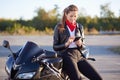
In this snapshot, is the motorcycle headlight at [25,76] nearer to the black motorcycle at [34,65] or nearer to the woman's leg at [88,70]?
the black motorcycle at [34,65]

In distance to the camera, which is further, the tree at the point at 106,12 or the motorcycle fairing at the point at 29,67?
the tree at the point at 106,12

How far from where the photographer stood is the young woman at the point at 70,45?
21.8ft

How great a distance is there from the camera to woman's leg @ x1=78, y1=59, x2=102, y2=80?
678 cm

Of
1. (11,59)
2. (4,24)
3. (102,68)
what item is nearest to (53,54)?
(11,59)

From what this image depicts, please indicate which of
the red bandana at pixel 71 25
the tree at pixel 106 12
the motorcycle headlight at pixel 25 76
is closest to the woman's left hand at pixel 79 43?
the red bandana at pixel 71 25

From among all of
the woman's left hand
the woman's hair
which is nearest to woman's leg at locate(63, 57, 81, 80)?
the woman's left hand

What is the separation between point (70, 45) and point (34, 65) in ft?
3.06

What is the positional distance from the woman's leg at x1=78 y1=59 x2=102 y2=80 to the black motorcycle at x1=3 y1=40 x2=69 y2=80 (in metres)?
0.53

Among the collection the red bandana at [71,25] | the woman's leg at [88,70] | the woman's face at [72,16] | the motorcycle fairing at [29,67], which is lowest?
the woman's leg at [88,70]

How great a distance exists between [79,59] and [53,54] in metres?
0.75

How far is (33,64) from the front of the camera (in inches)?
240

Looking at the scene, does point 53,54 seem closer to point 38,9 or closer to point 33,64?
point 33,64

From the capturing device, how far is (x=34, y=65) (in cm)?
607

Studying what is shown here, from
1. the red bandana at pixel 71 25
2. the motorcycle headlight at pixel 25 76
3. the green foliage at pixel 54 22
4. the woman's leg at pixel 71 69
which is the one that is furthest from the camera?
the green foliage at pixel 54 22
